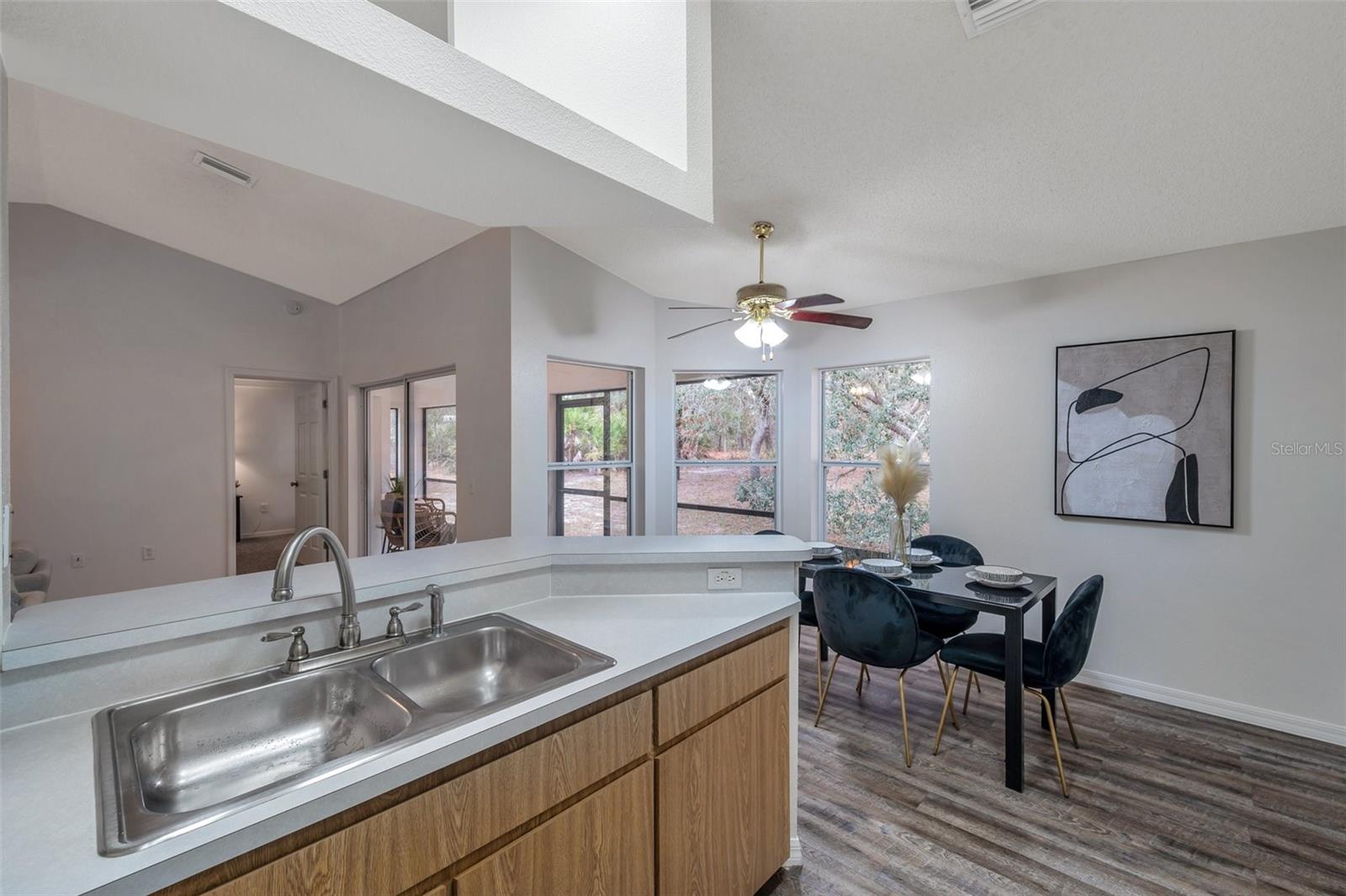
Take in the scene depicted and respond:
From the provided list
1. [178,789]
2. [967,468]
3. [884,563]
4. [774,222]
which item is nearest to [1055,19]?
[774,222]

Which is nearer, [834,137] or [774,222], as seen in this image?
[834,137]

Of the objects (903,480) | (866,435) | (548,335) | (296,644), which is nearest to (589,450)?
(548,335)

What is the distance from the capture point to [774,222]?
10.4 ft

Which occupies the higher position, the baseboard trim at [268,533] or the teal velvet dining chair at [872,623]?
the teal velvet dining chair at [872,623]

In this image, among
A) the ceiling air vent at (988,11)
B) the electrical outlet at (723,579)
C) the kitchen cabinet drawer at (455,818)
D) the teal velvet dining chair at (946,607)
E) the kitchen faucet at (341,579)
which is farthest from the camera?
the teal velvet dining chair at (946,607)

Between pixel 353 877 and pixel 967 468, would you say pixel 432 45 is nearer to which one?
pixel 353 877

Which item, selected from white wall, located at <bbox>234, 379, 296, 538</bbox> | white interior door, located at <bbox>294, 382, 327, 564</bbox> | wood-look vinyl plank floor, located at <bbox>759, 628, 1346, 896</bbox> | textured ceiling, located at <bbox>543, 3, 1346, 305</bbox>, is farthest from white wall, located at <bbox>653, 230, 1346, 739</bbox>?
white wall, located at <bbox>234, 379, 296, 538</bbox>

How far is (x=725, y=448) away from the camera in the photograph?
4848mm

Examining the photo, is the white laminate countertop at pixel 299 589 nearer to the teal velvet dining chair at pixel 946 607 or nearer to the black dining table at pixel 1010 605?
the black dining table at pixel 1010 605

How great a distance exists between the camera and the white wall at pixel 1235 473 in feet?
8.97

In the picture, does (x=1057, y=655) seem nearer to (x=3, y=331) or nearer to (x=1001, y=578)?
(x=1001, y=578)

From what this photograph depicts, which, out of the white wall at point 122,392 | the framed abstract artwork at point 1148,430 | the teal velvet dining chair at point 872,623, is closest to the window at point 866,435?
the framed abstract artwork at point 1148,430

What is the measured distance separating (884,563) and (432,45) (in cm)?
286

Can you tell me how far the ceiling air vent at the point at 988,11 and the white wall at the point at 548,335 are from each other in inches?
101
